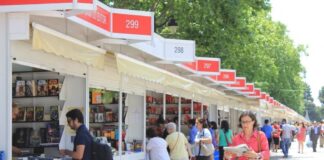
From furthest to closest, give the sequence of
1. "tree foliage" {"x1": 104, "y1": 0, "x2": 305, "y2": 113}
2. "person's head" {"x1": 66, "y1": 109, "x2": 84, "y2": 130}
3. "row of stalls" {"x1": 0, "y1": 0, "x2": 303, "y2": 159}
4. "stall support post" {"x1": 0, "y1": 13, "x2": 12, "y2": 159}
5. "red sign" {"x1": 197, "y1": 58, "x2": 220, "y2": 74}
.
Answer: "tree foliage" {"x1": 104, "y1": 0, "x2": 305, "y2": 113} → "red sign" {"x1": 197, "y1": 58, "x2": 220, "y2": 74} → "row of stalls" {"x1": 0, "y1": 0, "x2": 303, "y2": 159} → "stall support post" {"x1": 0, "y1": 13, "x2": 12, "y2": 159} → "person's head" {"x1": 66, "y1": 109, "x2": 84, "y2": 130}

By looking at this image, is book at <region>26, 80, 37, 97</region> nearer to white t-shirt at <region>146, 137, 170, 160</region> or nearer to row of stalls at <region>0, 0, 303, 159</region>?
row of stalls at <region>0, 0, 303, 159</region>

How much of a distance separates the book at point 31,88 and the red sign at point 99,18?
83.3 inches

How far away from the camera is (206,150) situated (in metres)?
14.4

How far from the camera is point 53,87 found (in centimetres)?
1102

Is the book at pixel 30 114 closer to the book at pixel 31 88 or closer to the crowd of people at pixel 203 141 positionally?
the book at pixel 31 88

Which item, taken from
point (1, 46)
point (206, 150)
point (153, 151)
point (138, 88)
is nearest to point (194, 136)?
point (206, 150)

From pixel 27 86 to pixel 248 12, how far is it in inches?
518

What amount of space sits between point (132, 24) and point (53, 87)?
6.44 feet

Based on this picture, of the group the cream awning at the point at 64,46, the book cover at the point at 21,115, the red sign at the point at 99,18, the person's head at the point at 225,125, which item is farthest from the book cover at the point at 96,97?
the person's head at the point at 225,125

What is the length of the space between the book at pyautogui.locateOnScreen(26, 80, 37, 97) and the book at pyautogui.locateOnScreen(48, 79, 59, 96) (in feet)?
0.97

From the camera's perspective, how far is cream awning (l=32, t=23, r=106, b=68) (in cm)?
804

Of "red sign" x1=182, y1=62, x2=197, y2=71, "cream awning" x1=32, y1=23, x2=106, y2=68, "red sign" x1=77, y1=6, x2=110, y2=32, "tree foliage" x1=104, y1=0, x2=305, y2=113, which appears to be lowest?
"cream awning" x1=32, y1=23, x2=106, y2=68

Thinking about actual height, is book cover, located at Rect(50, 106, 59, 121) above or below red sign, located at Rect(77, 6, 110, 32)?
below

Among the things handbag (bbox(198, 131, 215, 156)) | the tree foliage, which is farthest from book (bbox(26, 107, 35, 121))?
the tree foliage
